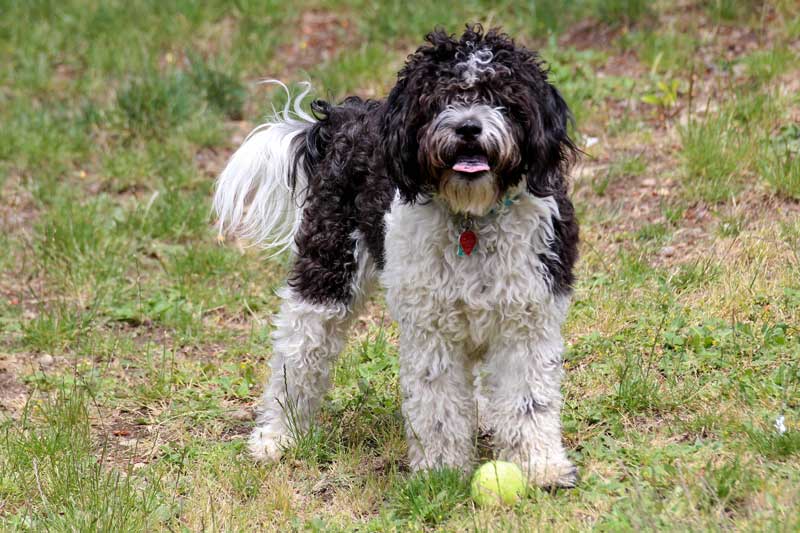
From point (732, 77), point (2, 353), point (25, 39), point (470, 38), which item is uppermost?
point (470, 38)

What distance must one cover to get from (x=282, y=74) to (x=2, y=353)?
4.34 metres

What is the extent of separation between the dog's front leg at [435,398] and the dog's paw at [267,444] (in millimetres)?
872

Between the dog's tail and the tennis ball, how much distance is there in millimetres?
1571

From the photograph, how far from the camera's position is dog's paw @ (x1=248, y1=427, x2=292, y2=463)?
4934 mm

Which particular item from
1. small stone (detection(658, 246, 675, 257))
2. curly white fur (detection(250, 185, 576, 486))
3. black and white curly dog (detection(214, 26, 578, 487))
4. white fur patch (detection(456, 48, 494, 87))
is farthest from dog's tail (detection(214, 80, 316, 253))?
small stone (detection(658, 246, 675, 257))

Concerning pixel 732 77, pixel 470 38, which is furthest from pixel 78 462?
pixel 732 77

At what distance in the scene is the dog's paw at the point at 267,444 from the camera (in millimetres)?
4934

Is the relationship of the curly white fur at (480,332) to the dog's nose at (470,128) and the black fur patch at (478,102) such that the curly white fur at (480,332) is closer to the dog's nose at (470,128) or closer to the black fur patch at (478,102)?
the black fur patch at (478,102)

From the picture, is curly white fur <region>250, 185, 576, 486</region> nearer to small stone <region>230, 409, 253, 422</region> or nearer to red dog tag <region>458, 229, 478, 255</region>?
red dog tag <region>458, 229, 478, 255</region>

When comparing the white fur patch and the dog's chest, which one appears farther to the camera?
the dog's chest

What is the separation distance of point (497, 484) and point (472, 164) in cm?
115

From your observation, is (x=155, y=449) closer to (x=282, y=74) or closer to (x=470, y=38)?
(x=470, y=38)

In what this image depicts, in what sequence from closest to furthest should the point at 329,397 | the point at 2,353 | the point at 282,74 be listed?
the point at 329,397 → the point at 2,353 → the point at 282,74

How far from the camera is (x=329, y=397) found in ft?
18.0
